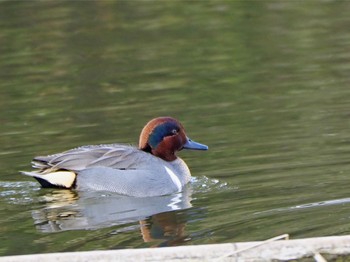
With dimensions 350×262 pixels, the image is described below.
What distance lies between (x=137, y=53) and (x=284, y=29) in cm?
283

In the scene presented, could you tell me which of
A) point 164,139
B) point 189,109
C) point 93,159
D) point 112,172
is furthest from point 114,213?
point 189,109

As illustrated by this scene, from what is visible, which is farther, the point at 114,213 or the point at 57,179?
the point at 57,179

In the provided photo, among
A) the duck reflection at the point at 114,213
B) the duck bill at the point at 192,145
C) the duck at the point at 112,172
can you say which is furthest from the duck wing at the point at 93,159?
the duck bill at the point at 192,145

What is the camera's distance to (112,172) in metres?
11.5

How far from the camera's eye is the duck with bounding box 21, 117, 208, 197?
1140 centimetres

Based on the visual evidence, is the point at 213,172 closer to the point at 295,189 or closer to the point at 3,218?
the point at 295,189

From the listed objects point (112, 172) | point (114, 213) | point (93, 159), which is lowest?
point (114, 213)

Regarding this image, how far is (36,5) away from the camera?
24.8 m

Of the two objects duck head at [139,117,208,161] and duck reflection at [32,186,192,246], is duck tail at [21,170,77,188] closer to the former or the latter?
duck reflection at [32,186,192,246]

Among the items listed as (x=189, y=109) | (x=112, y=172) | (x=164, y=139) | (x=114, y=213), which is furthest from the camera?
(x=189, y=109)

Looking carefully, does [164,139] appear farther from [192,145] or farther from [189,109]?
[189,109]

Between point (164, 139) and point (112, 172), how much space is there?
737mm

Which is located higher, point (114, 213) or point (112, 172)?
point (112, 172)

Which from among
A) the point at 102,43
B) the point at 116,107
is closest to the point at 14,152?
the point at 116,107
